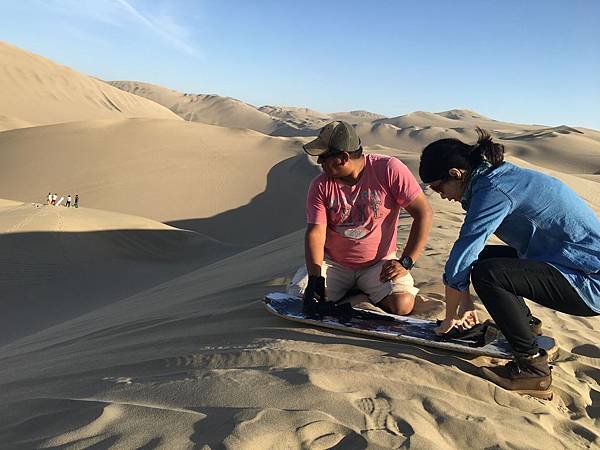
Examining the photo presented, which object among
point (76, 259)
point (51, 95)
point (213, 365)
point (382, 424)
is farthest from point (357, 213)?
point (51, 95)

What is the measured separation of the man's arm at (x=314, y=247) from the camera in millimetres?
3490

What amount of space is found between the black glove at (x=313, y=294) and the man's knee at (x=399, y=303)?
55 cm

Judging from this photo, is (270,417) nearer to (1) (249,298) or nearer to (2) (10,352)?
(1) (249,298)

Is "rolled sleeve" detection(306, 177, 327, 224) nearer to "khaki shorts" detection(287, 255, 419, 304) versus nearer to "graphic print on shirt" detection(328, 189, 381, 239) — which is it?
"graphic print on shirt" detection(328, 189, 381, 239)

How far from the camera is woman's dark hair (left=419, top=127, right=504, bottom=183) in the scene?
255cm

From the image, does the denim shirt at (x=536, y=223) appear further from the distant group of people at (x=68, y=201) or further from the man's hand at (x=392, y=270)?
the distant group of people at (x=68, y=201)

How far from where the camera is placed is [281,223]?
18.8m

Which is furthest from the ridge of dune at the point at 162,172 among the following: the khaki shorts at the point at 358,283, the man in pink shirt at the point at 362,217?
the man in pink shirt at the point at 362,217

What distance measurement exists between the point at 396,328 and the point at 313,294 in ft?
1.85

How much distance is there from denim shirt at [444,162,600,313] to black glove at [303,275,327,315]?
3.50 feet

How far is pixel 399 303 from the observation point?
3621mm

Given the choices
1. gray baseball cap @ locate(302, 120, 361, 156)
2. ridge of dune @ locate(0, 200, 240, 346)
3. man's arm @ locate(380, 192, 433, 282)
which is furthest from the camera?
ridge of dune @ locate(0, 200, 240, 346)

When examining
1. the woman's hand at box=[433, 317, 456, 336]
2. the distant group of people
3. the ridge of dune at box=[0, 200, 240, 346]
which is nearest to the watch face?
the woman's hand at box=[433, 317, 456, 336]

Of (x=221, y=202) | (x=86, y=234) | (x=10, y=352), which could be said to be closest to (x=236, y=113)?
(x=221, y=202)
